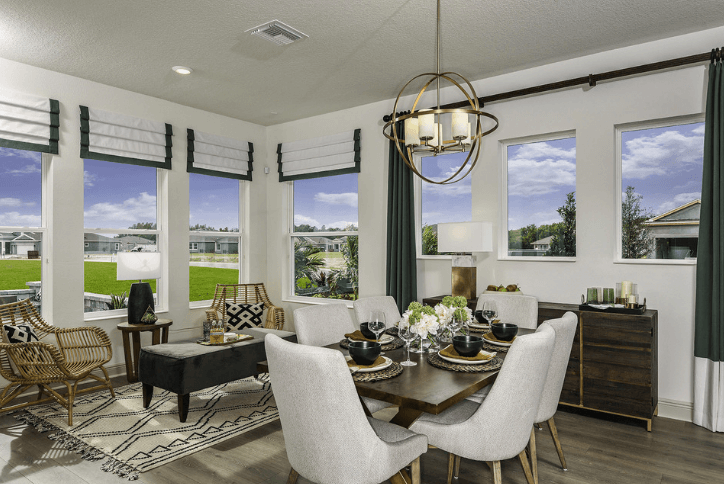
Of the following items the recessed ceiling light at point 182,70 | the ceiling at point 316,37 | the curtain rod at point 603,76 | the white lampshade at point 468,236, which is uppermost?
the ceiling at point 316,37

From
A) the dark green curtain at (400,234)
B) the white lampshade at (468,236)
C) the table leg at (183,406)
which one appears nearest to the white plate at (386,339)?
the white lampshade at (468,236)

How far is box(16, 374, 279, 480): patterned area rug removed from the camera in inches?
112

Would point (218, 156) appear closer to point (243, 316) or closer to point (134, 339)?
point (243, 316)

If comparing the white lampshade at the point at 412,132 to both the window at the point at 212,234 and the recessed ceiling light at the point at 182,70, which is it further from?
the window at the point at 212,234

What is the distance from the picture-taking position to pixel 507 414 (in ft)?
6.24

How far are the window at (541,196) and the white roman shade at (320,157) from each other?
5.63 feet

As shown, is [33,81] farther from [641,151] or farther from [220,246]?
[641,151]

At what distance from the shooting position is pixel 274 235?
609 cm

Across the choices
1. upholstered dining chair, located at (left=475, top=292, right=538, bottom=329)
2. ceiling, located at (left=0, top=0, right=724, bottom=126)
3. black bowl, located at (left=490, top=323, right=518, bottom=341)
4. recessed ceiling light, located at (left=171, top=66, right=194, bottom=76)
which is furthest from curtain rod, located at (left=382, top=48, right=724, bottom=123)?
recessed ceiling light, located at (left=171, top=66, right=194, bottom=76)

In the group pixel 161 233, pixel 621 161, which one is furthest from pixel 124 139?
pixel 621 161

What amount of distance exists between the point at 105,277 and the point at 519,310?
12.9 feet

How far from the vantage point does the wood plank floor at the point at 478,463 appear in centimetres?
254

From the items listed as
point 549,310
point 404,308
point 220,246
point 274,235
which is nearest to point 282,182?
point 274,235

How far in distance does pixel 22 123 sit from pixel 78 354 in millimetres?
2019
